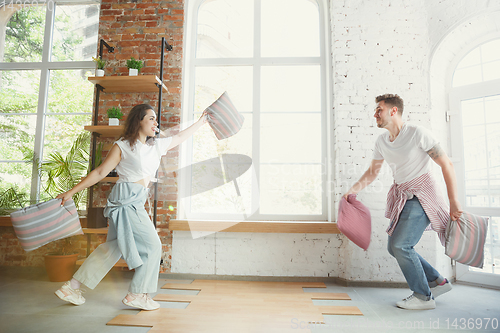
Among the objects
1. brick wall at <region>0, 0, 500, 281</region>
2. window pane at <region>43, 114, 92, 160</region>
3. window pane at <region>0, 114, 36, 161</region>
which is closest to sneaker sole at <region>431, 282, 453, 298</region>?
brick wall at <region>0, 0, 500, 281</region>

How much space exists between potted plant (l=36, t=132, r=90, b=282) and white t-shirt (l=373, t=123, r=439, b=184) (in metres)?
2.97

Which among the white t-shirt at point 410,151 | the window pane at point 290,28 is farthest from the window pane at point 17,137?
the white t-shirt at point 410,151

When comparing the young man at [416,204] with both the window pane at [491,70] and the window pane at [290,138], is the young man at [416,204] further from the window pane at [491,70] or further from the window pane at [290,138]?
the window pane at [491,70]

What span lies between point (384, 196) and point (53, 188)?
11.3 ft

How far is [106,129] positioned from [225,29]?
1741mm

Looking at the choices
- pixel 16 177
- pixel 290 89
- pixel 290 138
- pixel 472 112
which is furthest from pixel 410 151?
pixel 16 177

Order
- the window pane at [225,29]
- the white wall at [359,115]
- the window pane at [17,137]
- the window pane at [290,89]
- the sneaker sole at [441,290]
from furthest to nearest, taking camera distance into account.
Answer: the window pane at [17,137] < the window pane at [225,29] < the window pane at [290,89] < the white wall at [359,115] < the sneaker sole at [441,290]

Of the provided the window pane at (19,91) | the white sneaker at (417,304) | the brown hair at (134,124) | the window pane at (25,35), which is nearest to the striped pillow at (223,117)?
the brown hair at (134,124)

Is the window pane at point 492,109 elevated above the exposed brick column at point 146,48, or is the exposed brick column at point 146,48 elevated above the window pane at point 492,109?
the exposed brick column at point 146,48

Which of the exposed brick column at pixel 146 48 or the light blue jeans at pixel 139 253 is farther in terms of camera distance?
the exposed brick column at pixel 146 48

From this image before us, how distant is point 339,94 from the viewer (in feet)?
9.69

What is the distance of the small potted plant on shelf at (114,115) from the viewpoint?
292 cm

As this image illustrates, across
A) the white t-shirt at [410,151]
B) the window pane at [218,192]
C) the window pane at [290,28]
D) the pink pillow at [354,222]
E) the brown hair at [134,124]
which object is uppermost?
the window pane at [290,28]

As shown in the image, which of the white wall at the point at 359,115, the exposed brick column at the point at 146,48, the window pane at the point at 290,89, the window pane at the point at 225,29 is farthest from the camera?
the window pane at the point at 225,29
